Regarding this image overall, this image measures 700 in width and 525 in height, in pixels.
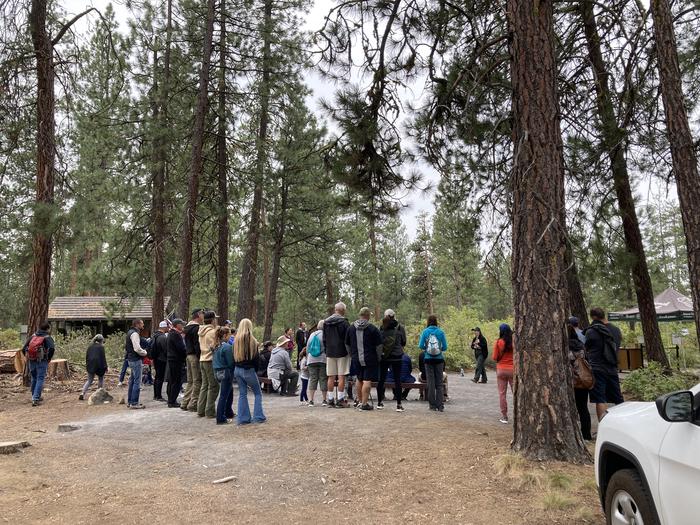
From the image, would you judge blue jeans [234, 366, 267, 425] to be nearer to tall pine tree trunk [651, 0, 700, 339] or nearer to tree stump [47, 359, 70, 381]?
tall pine tree trunk [651, 0, 700, 339]

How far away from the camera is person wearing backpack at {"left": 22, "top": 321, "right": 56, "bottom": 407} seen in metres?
10.3

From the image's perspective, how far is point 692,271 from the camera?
21.4ft

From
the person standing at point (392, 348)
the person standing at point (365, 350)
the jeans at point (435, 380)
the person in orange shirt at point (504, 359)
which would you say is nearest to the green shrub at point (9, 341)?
the person standing at point (365, 350)

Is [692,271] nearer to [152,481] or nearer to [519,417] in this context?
[519,417]

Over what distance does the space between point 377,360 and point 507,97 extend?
5.48 m

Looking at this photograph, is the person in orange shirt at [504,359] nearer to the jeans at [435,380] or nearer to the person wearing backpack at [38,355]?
the jeans at [435,380]

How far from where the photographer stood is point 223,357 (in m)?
8.09

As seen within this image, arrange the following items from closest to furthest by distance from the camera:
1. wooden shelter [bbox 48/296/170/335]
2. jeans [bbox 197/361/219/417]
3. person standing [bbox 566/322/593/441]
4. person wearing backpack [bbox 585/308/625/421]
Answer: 1. person standing [bbox 566/322/593/441]
2. person wearing backpack [bbox 585/308/625/421]
3. jeans [bbox 197/361/219/417]
4. wooden shelter [bbox 48/296/170/335]

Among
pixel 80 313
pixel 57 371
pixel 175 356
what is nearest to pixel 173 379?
pixel 175 356

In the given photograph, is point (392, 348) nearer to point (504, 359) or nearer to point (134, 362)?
point (504, 359)

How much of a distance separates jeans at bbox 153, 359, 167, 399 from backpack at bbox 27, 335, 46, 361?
2.24 m

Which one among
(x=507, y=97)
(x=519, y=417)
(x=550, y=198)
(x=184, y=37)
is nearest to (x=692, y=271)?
(x=550, y=198)

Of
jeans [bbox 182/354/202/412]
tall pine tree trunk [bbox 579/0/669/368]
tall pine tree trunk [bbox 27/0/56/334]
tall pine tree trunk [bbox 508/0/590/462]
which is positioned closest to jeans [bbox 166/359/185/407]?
jeans [bbox 182/354/202/412]

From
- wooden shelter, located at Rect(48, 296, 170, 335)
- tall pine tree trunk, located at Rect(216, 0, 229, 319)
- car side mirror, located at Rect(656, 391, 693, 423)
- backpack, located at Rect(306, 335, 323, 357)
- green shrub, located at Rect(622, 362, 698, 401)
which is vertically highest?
tall pine tree trunk, located at Rect(216, 0, 229, 319)
